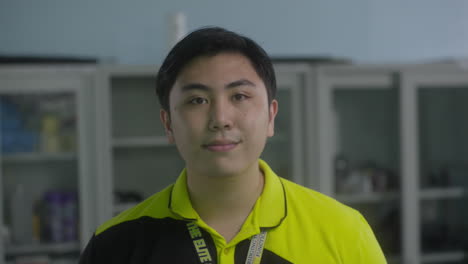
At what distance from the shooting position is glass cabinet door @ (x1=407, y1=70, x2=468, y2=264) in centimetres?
264

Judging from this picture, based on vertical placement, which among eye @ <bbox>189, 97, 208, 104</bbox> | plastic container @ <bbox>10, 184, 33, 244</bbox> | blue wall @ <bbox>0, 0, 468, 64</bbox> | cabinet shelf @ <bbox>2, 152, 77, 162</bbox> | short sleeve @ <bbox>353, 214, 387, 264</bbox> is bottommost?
plastic container @ <bbox>10, 184, 33, 244</bbox>

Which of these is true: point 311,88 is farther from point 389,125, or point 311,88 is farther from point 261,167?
point 261,167

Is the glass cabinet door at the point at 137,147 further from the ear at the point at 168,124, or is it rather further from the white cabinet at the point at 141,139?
the ear at the point at 168,124

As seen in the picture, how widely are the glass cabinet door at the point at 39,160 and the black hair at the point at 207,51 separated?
1.57 meters

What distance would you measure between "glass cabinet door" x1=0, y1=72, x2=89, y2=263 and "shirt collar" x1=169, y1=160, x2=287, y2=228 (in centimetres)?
152

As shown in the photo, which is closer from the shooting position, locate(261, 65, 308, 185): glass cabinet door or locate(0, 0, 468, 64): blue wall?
locate(261, 65, 308, 185): glass cabinet door

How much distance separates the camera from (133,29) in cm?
274

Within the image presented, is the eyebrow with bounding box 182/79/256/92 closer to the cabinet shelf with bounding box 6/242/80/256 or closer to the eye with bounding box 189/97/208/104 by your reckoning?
the eye with bounding box 189/97/208/104

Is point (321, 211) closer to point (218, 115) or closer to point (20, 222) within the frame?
point (218, 115)

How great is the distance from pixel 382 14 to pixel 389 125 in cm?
82

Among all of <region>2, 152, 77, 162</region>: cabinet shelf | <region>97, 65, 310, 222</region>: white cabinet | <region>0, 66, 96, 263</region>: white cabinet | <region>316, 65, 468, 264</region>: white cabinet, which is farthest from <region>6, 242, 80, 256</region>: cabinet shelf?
<region>316, 65, 468, 264</region>: white cabinet

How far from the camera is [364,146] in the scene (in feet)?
9.34

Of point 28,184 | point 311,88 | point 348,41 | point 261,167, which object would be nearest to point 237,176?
point 261,167

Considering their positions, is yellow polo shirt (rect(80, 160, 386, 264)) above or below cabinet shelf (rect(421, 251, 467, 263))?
above
